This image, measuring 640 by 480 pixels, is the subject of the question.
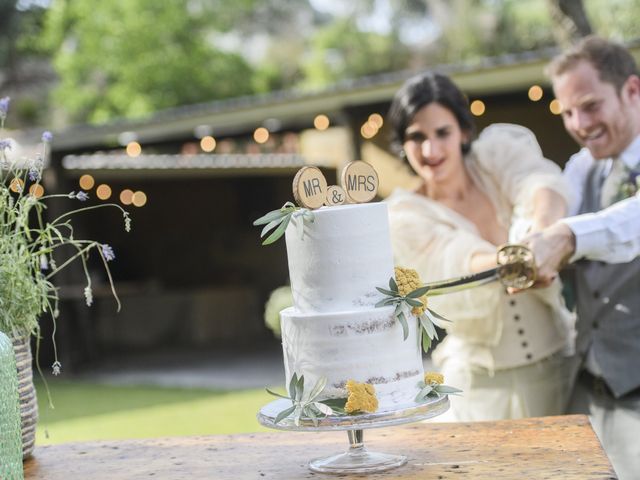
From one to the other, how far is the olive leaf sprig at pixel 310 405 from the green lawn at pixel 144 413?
4.78m

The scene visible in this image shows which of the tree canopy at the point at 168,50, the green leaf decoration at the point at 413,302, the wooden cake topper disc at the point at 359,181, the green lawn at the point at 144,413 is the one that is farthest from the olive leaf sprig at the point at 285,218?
the tree canopy at the point at 168,50

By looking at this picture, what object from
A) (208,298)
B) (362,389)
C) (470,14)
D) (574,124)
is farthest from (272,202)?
(470,14)

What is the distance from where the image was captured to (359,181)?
83.0 inches

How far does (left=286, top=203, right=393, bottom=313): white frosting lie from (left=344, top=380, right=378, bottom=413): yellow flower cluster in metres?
0.15

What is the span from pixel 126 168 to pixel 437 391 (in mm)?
9562

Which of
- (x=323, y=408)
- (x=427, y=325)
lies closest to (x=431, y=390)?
(x=427, y=325)

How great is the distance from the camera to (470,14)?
37719 mm

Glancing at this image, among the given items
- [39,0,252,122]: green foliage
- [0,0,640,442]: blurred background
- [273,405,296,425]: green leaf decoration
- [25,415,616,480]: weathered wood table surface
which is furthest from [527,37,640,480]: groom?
[39,0,252,122]: green foliage

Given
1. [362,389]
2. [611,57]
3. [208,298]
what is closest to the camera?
[362,389]

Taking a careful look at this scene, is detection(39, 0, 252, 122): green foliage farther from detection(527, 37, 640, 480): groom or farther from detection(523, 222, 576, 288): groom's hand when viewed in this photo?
detection(523, 222, 576, 288): groom's hand

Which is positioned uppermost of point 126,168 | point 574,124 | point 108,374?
point 126,168

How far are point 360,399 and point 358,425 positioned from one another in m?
0.05

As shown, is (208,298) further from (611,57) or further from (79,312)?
(611,57)

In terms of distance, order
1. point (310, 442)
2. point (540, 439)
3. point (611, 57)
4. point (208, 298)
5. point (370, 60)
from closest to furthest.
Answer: point (540, 439) < point (310, 442) < point (611, 57) < point (208, 298) < point (370, 60)
